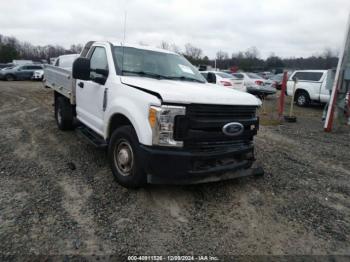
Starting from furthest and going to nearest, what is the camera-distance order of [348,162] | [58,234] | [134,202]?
1. [348,162]
2. [134,202]
3. [58,234]

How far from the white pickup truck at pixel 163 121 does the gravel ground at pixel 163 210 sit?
0.36 m

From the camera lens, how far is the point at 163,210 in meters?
3.55

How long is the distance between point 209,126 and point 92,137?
2.46 meters

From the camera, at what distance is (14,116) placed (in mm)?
8828

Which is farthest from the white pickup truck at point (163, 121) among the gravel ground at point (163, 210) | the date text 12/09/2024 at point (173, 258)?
the date text 12/09/2024 at point (173, 258)

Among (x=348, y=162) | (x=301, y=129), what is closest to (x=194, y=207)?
(x=348, y=162)

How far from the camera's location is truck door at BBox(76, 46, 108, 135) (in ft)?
15.1

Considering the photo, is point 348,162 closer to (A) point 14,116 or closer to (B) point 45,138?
(B) point 45,138

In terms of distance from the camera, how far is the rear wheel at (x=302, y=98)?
1430 centimetres

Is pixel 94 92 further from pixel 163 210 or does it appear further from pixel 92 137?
pixel 163 210

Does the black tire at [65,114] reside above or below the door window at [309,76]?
below

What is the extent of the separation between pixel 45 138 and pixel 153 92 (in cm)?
404

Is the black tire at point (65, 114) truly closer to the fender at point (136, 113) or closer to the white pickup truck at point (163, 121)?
the white pickup truck at point (163, 121)

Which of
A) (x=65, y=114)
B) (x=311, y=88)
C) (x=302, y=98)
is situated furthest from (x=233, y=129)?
(x=302, y=98)
